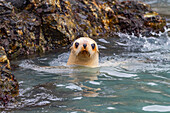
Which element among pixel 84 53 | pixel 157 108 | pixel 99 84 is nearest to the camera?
pixel 157 108

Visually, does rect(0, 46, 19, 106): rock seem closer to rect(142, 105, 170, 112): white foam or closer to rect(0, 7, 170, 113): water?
rect(0, 7, 170, 113): water

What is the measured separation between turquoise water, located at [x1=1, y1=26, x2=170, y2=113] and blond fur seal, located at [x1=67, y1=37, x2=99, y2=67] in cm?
30

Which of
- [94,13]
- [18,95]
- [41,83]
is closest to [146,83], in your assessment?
[41,83]

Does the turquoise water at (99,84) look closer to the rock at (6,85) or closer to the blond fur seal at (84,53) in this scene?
the rock at (6,85)

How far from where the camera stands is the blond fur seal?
627cm

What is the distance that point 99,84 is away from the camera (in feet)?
15.6

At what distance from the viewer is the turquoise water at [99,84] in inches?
142

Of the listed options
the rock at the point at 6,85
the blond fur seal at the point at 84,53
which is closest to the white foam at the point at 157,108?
the rock at the point at 6,85

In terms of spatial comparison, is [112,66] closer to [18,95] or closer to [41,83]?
[41,83]

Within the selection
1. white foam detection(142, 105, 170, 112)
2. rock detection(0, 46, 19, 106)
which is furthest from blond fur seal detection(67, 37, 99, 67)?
white foam detection(142, 105, 170, 112)

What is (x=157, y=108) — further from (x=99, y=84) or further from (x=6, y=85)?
(x=6, y=85)

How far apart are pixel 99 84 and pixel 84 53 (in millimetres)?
1748

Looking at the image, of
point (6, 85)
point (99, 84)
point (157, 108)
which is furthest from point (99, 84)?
point (6, 85)

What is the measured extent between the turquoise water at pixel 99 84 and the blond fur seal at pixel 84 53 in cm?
30
